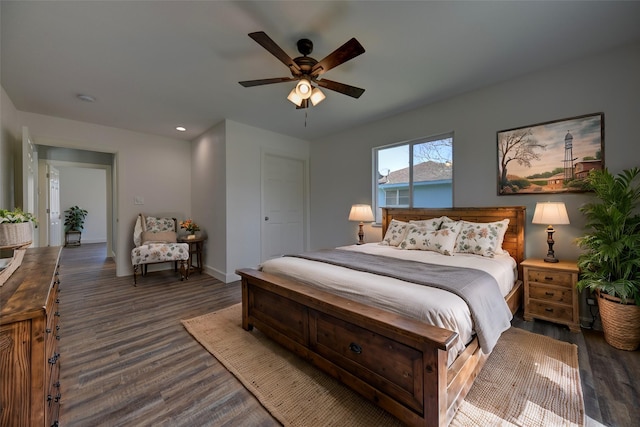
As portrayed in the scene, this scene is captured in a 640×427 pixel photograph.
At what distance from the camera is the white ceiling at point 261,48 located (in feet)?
5.96

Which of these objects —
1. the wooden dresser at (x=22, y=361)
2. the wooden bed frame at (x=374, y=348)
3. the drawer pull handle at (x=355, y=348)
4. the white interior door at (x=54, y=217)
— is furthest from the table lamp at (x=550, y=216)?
the white interior door at (x=54, y=217)

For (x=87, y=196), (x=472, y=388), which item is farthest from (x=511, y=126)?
(x=87, y=196)

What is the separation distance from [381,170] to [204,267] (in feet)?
11.5

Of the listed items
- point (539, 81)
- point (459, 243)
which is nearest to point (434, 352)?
point (459, 243)

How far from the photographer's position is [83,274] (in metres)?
4.47

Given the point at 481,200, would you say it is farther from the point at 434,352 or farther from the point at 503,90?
the point at 434,352

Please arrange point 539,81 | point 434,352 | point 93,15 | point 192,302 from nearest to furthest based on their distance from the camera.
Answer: point 434,352, point 93,15, point 539,81, point 192,302

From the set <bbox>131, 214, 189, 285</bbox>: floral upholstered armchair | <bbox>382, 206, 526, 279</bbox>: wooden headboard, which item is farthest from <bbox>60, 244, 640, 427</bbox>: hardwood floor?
<bbox>131, 214, 189, 285</bbox>: floral upholstered armchair

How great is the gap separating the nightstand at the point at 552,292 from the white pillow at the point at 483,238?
306 mm

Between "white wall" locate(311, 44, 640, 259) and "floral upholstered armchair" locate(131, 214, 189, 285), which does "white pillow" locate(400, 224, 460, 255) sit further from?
"floral upholstered armchair" locate(131, 214, 189, 285)

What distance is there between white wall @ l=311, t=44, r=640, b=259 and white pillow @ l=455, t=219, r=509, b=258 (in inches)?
14.7

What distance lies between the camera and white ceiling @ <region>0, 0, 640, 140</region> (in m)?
1.82

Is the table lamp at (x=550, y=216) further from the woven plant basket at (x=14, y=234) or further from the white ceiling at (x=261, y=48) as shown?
the woven plant basket at (x=14, y=234)

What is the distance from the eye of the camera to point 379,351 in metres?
1.44
